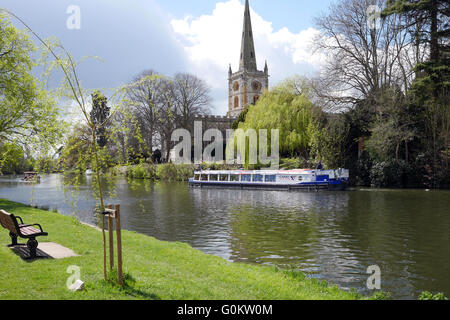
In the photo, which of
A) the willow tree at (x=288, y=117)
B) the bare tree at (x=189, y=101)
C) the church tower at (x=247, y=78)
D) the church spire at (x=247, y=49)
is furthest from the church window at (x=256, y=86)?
the willow tree at (x=288, y=117)

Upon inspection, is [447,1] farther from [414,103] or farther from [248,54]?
[248,54]

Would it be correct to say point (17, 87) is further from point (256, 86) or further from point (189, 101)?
point (256, 86)

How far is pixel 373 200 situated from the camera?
26281mm

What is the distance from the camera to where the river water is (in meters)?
9.95

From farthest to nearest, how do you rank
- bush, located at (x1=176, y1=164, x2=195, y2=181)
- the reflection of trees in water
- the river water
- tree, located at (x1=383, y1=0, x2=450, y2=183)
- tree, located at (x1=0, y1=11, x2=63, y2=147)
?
bush, located at (x1=176, y1=164, x2=195, y2=181) < tree, located at (x1=383, y1=0, x2=450, y2=183) < tree, located at (x1=0, y1=11, x2=63, y2=147) < the reflection of trees in water < the river water

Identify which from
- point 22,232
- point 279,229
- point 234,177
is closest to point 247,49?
point 234,177

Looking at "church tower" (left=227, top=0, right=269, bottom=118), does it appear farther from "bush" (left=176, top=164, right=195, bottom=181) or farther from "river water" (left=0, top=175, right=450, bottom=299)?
"river water" (left=0, top=175, right=450, bottom=299)

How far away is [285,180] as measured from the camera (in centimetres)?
3628

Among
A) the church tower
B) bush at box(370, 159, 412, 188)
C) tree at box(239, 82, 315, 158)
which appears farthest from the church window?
bush at box(370, 159, 412, 188)

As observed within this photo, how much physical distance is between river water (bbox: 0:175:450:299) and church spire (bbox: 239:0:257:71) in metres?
81.5

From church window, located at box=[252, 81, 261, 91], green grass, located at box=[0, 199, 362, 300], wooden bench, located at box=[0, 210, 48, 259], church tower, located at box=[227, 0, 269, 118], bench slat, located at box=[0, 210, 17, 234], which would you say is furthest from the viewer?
church window, located at box=[252, 81, 261, 91]

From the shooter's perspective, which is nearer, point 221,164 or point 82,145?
point 82,145
